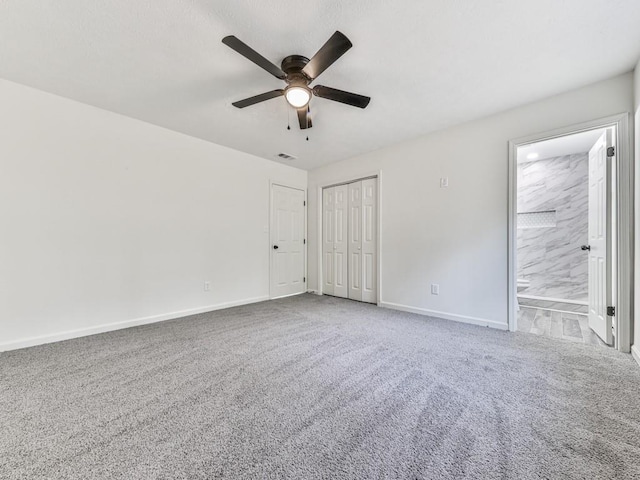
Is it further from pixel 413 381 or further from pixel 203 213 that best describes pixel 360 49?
pixel 203 213

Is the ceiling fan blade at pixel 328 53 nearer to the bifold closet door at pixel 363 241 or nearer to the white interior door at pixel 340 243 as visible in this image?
the bifold closet door at pixel 363 241

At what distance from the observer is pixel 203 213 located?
375 centimetres

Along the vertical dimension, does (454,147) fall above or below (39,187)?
above

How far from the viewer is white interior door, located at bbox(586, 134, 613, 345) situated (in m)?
2.54

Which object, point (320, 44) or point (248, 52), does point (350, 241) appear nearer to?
point (320, 44)

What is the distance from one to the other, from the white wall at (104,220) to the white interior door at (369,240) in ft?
6.46

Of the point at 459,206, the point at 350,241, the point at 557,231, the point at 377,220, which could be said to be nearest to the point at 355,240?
the point at 350,241

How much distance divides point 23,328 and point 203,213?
209 cm

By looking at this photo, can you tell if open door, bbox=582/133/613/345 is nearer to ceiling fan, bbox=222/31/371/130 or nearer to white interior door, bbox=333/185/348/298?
ceiling fan, bbox=222/31/371/130

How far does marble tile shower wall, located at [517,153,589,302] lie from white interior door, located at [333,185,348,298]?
3.35 m

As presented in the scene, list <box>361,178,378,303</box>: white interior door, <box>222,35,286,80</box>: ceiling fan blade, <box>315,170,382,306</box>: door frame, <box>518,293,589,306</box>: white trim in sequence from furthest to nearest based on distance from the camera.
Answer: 1. <box>518,293,589,306</box>: white trim
2. <box>361,178,378,303</box>: white interior door
3. <box>315,170,382,306</box>: door frame
4. <box>222,35,286,80</box>: ceiling fan blade

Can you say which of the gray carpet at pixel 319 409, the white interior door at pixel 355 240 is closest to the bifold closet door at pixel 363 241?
the white interior door at pixel 355 240

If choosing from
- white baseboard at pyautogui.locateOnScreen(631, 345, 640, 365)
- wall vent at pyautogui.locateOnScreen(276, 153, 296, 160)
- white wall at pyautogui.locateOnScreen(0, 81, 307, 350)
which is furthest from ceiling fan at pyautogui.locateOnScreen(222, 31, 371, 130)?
white baseboard at pyautogui.locateOnScreen(631, 345, 640, 365)

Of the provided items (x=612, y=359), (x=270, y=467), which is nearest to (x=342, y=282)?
(x=612, y=359)
